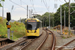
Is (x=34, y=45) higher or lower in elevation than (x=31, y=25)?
lower

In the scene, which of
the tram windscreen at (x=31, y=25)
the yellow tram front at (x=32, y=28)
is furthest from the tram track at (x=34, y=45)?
the tram windscreen at (x=31, y=25)

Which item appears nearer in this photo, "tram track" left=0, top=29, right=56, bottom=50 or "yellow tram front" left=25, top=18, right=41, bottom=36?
"tram track" left=0, top=29, right=56, bottom=50

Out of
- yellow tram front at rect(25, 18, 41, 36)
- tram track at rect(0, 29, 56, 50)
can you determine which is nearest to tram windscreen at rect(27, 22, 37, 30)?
yellow tram front at rect(25, 18, 41, 36)

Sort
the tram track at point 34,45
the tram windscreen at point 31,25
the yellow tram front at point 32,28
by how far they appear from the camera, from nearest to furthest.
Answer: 1. the tram track at point 34,45
2. the yellow tram front at point 32,28
3. the tram windscreen at point 31,25

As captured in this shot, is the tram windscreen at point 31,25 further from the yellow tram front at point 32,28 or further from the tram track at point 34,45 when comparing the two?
the tram track at point 34,45

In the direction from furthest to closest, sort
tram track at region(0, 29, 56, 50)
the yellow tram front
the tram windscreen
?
the tram windscreen → the yellow tram front → tram track at region(0, 29, 56, 50)

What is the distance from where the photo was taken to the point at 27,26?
23.8m

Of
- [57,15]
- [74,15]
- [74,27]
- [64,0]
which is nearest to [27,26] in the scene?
[64,0]

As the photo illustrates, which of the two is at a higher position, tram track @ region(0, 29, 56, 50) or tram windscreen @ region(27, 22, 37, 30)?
tram windscreen @ region(27, 22, 37, 30)

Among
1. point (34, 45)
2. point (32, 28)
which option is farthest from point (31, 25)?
point (34, 45)

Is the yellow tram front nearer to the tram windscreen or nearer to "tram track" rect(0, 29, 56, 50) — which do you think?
the tram windscreen

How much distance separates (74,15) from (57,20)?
9.41 meters

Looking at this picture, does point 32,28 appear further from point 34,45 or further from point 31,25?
point 34,45

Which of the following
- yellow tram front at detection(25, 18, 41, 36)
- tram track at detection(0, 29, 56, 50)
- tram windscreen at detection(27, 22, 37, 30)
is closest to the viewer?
tram track at detection(0, 29, 56, 50)
